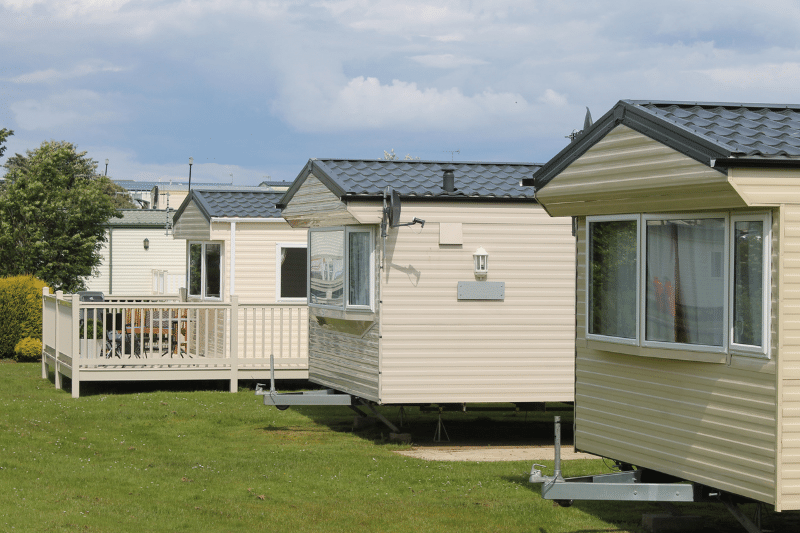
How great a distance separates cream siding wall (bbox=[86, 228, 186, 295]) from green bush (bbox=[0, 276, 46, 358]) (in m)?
15.7

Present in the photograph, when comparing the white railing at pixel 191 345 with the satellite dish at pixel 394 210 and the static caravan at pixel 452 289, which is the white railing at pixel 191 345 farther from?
the satellite dish at pixel 394 210

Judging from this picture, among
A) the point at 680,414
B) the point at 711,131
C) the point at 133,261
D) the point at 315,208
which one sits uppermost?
the point at 711,131

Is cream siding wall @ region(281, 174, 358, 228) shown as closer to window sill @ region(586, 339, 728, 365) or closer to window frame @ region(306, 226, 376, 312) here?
window frame @ region(306, 226, 376, 312)

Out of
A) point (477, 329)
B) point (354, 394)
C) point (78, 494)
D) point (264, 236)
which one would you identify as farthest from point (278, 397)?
point (264, 236)

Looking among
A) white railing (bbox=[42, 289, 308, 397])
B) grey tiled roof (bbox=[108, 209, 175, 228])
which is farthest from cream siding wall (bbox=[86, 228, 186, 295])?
white railing (bbox=[42, 289, 308, 397])

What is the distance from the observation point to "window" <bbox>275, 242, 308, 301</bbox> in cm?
1544

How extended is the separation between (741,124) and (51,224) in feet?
75.8

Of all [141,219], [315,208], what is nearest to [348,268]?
[315,208]

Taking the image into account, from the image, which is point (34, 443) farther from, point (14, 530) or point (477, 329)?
point (477, 329)

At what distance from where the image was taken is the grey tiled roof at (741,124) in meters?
5.97

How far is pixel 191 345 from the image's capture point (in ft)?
52.5

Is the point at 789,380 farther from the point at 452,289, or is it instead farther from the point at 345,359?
the point at 345,359

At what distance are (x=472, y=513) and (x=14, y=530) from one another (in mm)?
3458

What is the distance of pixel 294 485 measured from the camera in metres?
8.55
